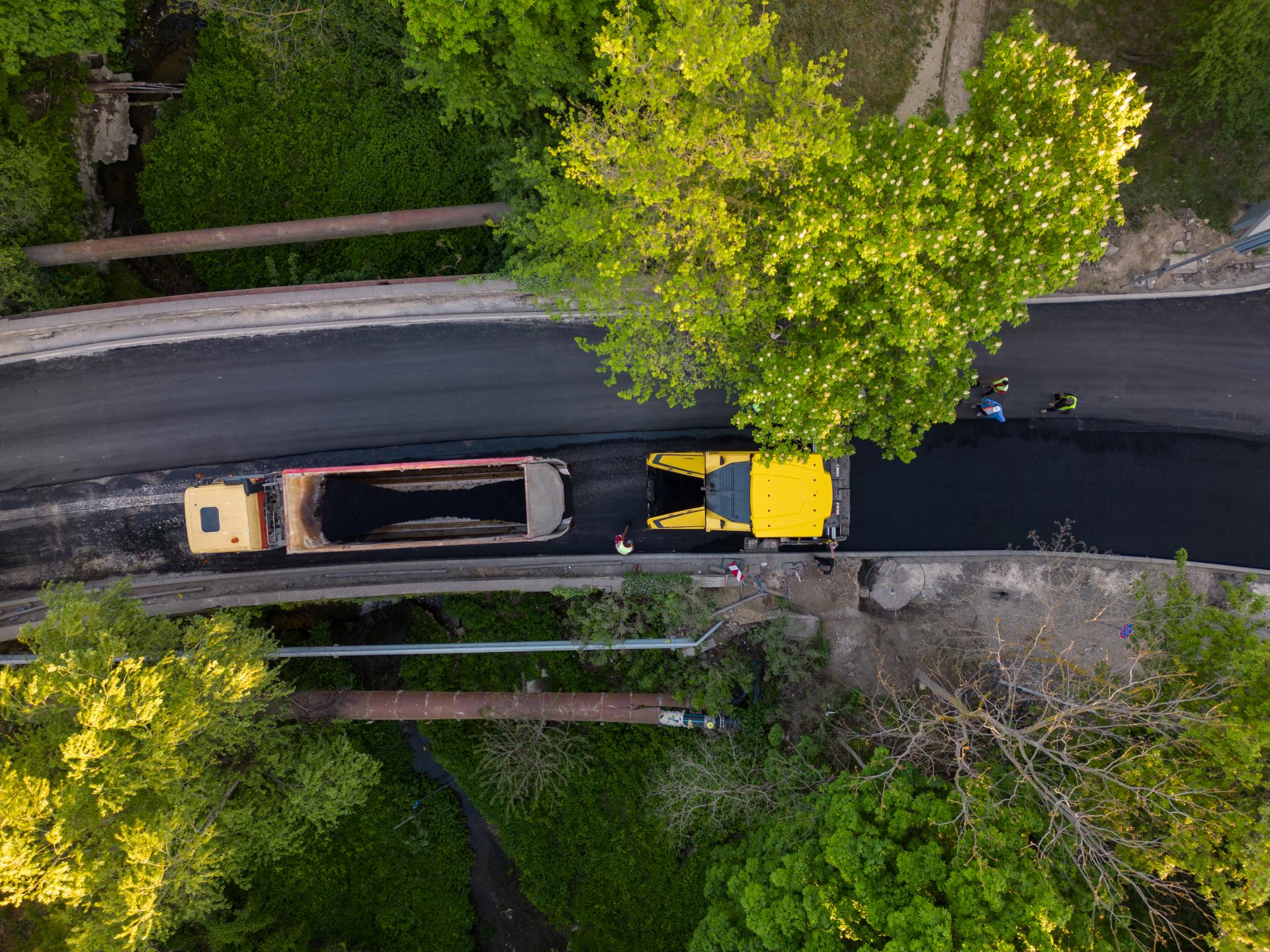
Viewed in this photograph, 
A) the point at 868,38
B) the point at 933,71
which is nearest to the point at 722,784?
the point at 933,71

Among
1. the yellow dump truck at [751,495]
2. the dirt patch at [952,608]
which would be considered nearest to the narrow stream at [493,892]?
the yellow dump truck at [751,495]

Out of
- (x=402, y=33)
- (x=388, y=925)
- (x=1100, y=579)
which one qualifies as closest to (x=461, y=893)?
(x=388, y=925)

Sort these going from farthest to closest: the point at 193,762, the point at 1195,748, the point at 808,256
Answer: the point at 193,762 → the point at 1195,748 → the point at 808,256

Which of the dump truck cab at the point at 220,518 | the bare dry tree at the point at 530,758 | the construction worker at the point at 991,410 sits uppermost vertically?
the construction worker at the point at 991,410

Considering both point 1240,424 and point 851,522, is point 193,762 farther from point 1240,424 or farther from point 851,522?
point 1240,424

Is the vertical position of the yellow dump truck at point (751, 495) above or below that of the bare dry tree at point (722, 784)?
above

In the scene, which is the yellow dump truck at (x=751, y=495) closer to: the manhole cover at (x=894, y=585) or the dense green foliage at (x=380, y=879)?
the manhole cover at (x=894, y=585)
